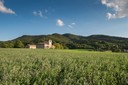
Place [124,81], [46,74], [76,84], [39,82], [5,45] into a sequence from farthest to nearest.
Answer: [5,45] → [46,74] → [124,81] → [39,82] → [76,84]

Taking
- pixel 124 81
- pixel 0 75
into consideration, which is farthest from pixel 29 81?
pixel 124 81

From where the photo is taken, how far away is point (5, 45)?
111 m

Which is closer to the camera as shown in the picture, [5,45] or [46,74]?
[46,74]

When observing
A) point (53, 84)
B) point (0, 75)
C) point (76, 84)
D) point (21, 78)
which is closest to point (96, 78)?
point (76, 84)

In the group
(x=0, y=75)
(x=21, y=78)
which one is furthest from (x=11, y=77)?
(x=0, y=75)

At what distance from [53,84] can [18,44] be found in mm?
109134

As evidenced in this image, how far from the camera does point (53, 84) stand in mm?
8461

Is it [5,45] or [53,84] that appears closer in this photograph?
[53,84]

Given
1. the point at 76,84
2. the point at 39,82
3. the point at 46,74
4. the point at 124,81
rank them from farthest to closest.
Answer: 1. the point at 46,74
2. the point at 124,81
3. the point at 39,82
4. the point at 76,84

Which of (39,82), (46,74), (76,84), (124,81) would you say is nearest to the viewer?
(76,84)

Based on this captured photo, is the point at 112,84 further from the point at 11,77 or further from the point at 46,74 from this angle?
the point at 11,77

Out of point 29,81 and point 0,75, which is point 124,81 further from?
point 0,75

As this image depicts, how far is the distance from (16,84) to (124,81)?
16.3 ft

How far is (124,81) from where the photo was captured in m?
8.97
